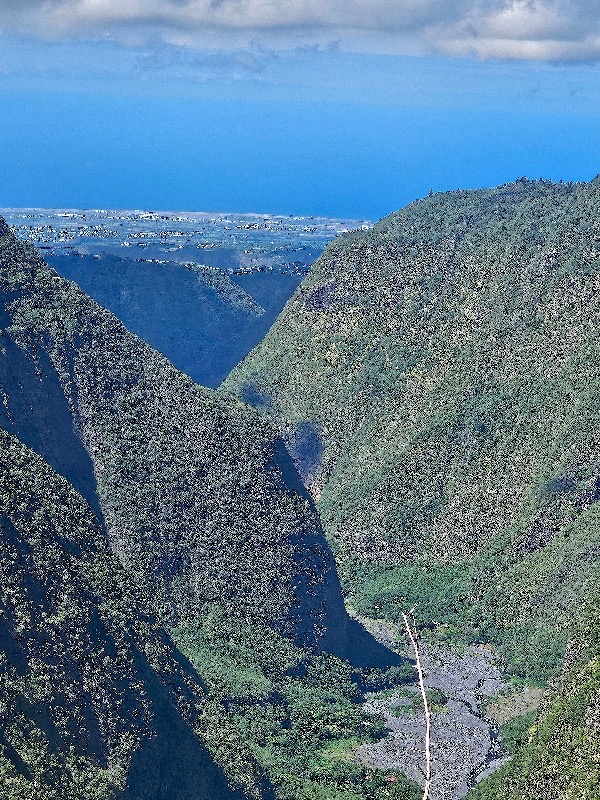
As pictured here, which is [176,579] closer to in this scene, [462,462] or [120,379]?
[120,379]

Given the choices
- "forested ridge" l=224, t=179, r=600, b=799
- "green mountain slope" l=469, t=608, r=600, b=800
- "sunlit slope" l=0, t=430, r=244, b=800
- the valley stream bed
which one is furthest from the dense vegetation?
"forested ridge" l=224, t=179, r=600, b=799

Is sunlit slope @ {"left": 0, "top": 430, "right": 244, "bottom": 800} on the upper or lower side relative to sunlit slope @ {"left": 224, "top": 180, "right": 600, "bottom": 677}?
lower

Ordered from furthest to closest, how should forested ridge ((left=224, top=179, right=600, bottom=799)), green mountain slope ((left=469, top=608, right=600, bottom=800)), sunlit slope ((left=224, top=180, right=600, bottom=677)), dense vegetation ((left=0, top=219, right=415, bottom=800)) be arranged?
sunlit slope ((left=224, top=180, right=600, bottom=677)) → forested ridge ((left=224, top=179, right=600, bottom=799)) → dense vegetation ((left=0, top=219, right=415, bottom=800)) → green mountain slope ((left=469, top=608, right=600, bottom=800))

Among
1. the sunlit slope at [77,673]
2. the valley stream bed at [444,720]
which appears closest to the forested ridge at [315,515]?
the sunlit slope at [77,673]

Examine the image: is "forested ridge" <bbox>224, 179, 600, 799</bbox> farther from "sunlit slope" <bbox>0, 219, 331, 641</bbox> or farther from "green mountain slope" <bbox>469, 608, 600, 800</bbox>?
"green mountain slope" <bbox>469, 608, 600, 800</bbox>

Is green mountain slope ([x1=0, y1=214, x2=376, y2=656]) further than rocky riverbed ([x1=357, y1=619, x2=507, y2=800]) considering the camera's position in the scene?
Yes

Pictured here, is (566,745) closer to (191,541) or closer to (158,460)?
(191,541)
